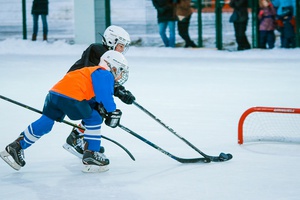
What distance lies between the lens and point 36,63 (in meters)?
12.2

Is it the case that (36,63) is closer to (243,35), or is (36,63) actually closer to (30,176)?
(243,35)

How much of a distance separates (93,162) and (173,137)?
1.37m

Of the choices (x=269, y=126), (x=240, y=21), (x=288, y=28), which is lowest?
(x=269, y=126)

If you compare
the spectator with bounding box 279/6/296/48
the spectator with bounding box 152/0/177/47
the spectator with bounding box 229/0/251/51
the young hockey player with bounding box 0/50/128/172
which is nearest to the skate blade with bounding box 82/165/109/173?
the young hockey player with bounding box 0/50/128/172

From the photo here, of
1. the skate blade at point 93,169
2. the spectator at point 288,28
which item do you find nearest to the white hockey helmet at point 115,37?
the skate blade at point 93,169

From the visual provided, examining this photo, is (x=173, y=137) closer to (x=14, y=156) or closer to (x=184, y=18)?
(x=14, y=156)

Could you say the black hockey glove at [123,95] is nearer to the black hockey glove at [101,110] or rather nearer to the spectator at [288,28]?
the black hockey glove at [101,110]

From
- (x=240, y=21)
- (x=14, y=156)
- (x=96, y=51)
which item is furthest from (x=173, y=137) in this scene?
(x=240, y=21)

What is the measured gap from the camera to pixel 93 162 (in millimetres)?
4902

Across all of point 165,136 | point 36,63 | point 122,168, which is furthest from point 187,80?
point 122,168

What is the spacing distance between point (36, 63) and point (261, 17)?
13.4 ft

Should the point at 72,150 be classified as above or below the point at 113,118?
below

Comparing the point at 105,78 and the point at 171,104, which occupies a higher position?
the point at 105,78

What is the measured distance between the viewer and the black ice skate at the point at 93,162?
4.91 metres
